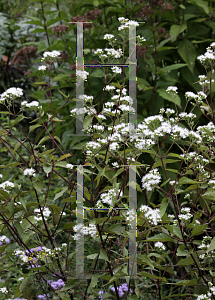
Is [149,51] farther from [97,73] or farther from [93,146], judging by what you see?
[93,146]

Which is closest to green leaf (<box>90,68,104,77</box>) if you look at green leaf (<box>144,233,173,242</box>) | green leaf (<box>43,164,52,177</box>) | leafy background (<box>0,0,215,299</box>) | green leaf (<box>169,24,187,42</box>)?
leafy background (<box>0,0,215,299</box>)

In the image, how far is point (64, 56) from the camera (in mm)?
2033

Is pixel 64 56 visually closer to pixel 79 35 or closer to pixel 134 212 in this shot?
pixel 79 35

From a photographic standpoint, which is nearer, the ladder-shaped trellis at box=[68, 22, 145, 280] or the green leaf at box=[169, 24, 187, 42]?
the ladder-shaped trellis at box=[68, 22, 145, 280]

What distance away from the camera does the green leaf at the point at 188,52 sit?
2.00 meters

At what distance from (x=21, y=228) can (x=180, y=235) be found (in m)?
0.57

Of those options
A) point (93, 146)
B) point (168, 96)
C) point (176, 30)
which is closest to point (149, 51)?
point (176, 30)

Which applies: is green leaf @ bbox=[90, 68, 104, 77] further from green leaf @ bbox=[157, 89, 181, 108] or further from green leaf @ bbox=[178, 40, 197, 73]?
green leaf @ bbox=[178, 40, 197, 73]

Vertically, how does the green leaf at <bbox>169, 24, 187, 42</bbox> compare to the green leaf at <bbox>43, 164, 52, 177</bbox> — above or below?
above

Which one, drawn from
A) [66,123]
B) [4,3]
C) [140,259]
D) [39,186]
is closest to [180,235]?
[140,259]

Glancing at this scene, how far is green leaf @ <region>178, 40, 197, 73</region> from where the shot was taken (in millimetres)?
1997

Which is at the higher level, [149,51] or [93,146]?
[149,51]

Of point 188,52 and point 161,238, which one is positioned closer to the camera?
point 161,238

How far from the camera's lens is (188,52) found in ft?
6.65
